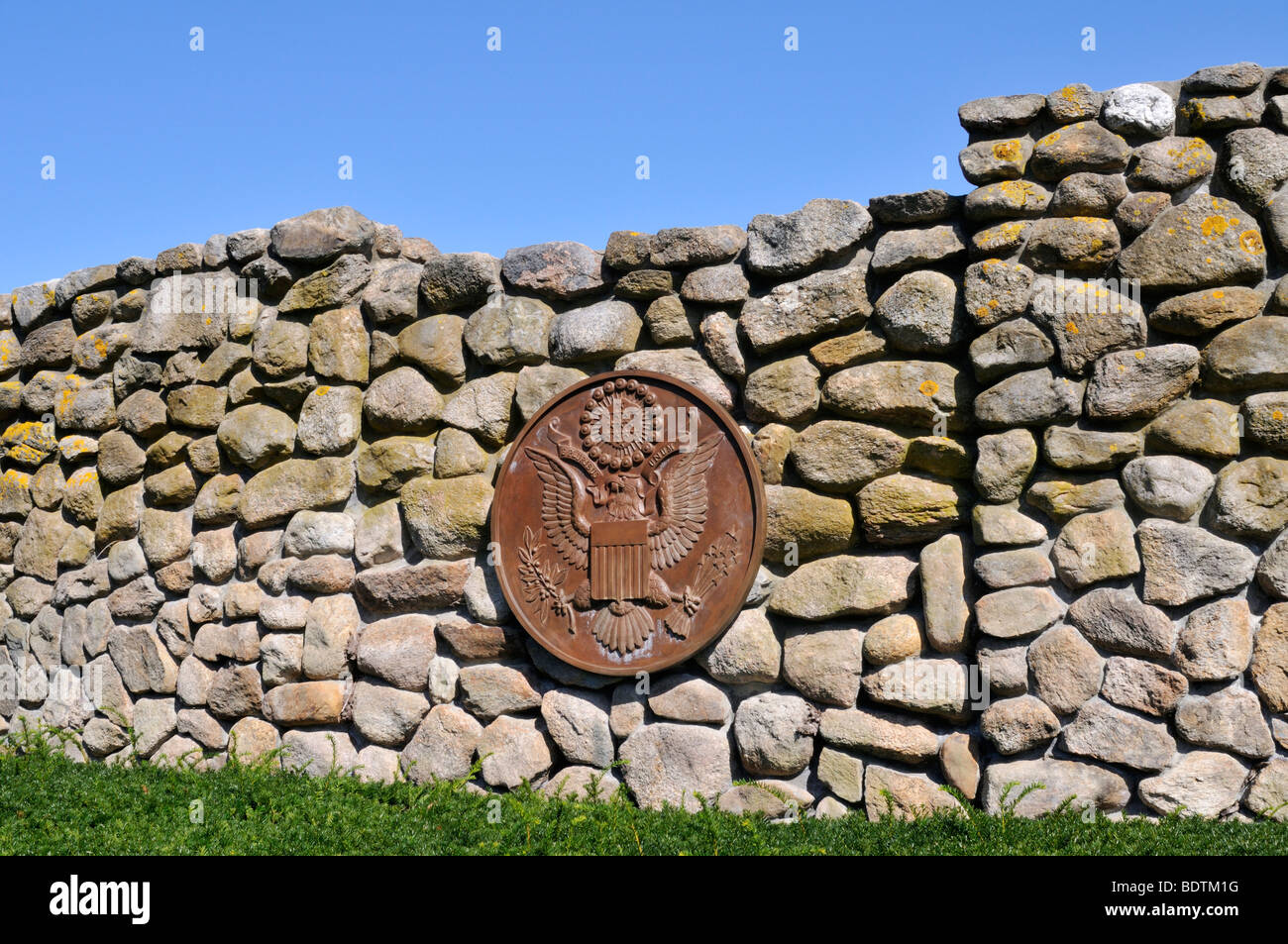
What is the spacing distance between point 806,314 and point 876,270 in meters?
0.27

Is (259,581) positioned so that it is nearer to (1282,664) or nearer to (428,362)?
(428,362)

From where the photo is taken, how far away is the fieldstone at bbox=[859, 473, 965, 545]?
3094mm

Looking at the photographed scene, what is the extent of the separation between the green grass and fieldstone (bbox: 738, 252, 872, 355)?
1533 mm

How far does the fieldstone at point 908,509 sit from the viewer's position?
10.2 ft

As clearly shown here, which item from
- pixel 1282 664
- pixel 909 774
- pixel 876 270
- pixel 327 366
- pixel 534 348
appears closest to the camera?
pixel 1282 664

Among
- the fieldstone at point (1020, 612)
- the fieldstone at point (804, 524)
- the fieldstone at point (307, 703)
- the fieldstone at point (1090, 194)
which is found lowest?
the fieldstone at point (307, 703)

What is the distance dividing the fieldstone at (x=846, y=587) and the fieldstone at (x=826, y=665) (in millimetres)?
69

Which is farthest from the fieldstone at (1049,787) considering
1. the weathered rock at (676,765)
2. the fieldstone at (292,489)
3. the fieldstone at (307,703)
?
the fieldstone at (292,489)

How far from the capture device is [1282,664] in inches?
107

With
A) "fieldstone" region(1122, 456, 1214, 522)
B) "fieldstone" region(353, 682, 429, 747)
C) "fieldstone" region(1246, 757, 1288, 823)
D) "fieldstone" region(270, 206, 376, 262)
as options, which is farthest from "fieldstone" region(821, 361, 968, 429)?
"fieldstone" region(270, 206, 376, 262)

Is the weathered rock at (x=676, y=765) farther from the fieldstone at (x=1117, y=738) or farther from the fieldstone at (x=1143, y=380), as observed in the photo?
the fieldstone at (x=1143, y=380)

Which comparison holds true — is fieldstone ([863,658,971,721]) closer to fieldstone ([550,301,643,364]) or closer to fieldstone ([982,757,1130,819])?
fieldstone ([982,757,1130,819])
